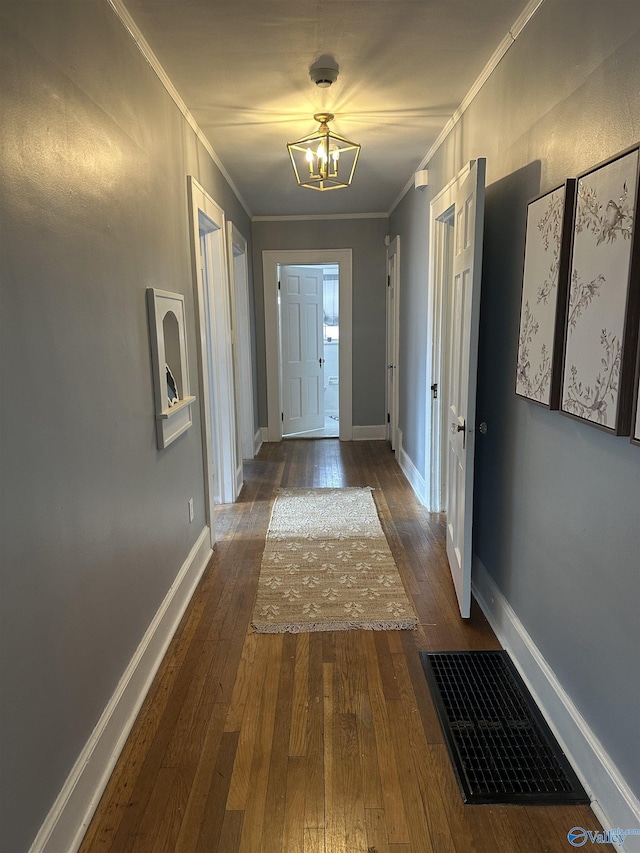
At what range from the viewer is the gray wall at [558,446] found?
142 cm

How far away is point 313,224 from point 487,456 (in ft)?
13.4

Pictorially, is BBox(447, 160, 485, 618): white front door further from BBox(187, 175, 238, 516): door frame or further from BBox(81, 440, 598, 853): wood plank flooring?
BBox(187, 175, 238, 516): door frame

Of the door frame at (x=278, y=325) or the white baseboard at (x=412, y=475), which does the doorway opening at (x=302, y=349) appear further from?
the white baseboard at (x=412, y=475)

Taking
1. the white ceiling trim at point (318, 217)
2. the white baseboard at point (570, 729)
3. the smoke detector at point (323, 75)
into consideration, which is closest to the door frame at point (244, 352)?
the white ceiling trim at point (318, 217)

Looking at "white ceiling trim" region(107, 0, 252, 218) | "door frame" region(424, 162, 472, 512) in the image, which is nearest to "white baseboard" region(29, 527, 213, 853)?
"door frame" region(424, 162, 472, 512)

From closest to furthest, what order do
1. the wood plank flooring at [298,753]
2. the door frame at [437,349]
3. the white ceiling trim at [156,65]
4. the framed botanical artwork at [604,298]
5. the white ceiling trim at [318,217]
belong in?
1. the framed botanical artwork at [604,298]
2. the wood plank flooring at [298,753]
3. the white ceiling trim at [156,65]
4. the door frame at [437,349]
5. the white ceiling trim at [318,217]

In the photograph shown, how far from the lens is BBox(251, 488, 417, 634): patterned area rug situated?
8.29ft

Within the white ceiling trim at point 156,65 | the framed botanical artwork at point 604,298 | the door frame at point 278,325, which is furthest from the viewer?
the door frame at point 278,325

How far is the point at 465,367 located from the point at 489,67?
133 cm

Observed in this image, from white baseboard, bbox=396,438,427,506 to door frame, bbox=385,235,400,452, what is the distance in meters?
0.30

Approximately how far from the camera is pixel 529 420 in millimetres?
2068

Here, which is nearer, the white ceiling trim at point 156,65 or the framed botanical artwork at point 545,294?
the framed botanical artwork at point 545,294

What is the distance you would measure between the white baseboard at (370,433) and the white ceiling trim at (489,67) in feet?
10.2

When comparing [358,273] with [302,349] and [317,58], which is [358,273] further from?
[317,58]
